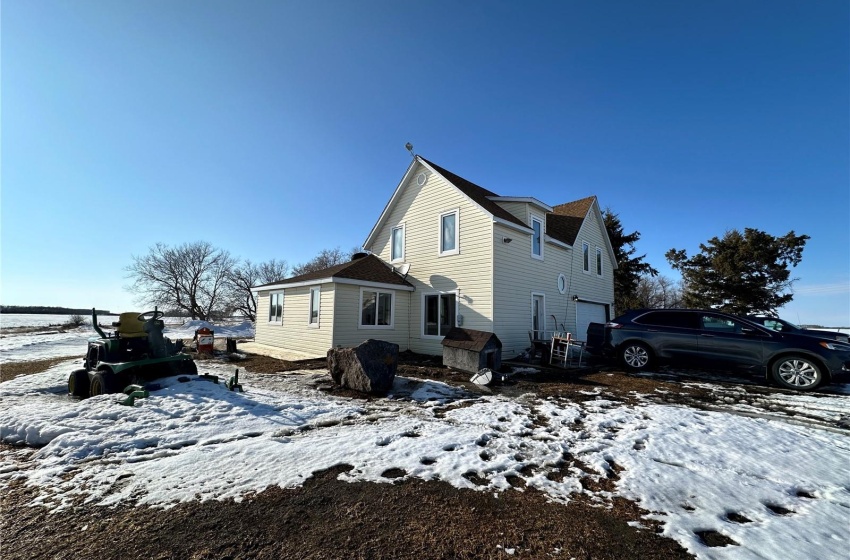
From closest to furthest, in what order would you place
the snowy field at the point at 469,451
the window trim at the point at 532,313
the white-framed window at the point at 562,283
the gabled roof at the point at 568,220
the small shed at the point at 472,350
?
the snowy field at the point at 469,451, the small shed at the point at 472,350, the window trim at the point at 532,313, the white-framed window at the point at 562,283, the gabled roof at the point at 568,220

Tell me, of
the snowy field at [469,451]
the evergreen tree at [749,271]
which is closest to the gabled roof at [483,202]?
the snowy field at [469,451]

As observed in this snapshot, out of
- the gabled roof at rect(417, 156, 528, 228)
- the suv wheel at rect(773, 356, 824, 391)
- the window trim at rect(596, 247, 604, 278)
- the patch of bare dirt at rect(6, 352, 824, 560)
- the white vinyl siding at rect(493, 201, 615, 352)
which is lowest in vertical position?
the patch of bare dirt at rect(6, 352, 824, 560)

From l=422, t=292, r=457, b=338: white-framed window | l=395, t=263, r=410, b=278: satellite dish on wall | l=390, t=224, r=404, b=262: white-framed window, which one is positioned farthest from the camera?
l=390, t=224, r=404, b=262: white-framed window

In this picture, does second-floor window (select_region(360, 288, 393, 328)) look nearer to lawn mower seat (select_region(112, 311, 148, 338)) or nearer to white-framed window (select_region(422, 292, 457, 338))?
white-framed window (select_region(422, 292, 457, 338))

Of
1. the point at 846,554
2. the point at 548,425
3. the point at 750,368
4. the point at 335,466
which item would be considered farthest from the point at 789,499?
the point at 750,368

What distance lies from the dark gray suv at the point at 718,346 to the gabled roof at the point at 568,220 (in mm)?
6502

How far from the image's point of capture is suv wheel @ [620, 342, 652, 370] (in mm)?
9539

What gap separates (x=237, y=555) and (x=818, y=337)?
10948mm

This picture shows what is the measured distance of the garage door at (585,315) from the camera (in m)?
15.8

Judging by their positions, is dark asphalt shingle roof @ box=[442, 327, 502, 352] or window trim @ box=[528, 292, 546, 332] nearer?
dark asphalt shingle roof @ box=[442, 327, 502, 352]

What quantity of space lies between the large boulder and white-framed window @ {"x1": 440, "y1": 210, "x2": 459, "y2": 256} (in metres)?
6.34

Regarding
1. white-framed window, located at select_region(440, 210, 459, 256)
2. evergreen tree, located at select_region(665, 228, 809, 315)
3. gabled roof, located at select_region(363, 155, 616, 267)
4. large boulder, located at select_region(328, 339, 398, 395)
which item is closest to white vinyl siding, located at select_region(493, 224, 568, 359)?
gabled roof, located at select_region(363, 155, 616, 267)

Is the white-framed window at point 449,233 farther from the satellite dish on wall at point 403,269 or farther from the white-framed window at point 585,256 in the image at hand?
the white-framed window at point 585,256

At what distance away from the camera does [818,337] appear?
24.4 feet
